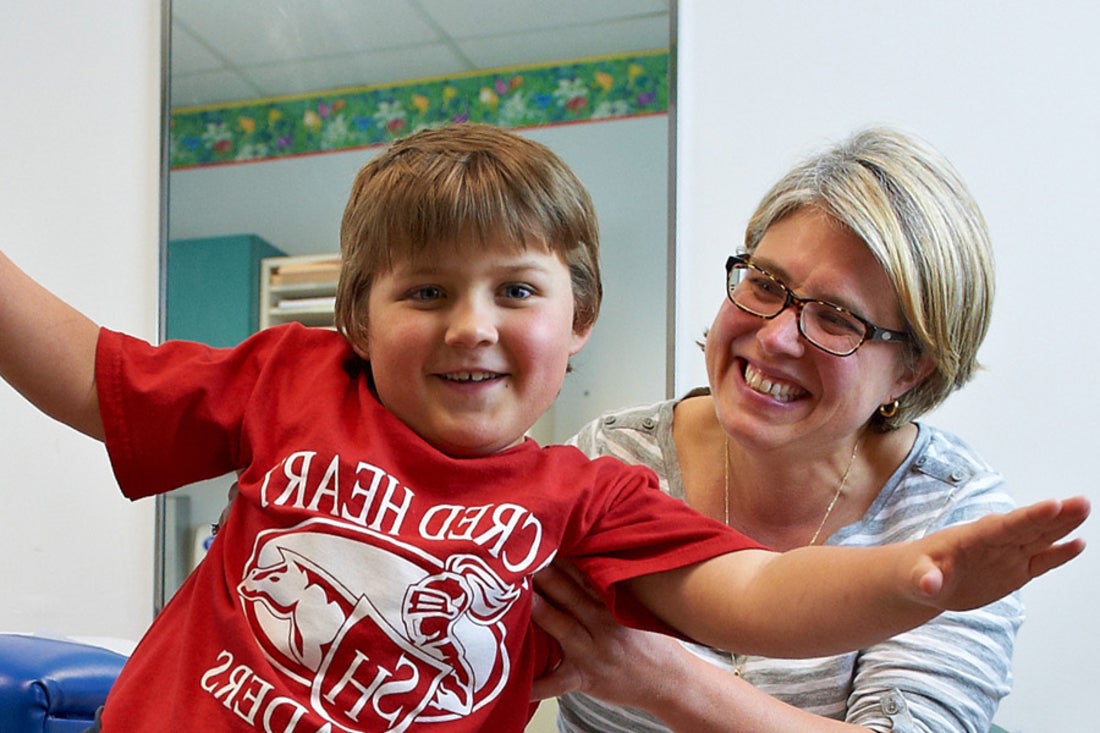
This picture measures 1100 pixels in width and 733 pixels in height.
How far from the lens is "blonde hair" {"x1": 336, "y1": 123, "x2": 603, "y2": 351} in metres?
0.92

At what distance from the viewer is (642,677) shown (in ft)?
3.52

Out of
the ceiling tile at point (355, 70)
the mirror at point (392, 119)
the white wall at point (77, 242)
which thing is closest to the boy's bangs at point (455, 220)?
the mirror at point (392, 119)

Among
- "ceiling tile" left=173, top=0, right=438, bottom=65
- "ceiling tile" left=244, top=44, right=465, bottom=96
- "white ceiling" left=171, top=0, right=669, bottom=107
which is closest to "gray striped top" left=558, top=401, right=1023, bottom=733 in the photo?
"white ceiling" left=171, top=0, right=669, bottom=107

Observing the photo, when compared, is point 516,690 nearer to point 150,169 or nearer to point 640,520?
point 640,520

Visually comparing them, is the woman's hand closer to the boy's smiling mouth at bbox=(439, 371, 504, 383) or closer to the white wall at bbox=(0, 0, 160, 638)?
the boy's smiling mouth at bbox=(439, 371, 504, 383)

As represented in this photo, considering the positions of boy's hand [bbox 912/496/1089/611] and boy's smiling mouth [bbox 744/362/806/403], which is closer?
boy's hand [bbox 912/496/1089/611]

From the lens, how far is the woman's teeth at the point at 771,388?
4.32 feet

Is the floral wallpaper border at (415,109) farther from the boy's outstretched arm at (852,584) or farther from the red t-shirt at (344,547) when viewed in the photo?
the boy's outstretched arm at (852,584)

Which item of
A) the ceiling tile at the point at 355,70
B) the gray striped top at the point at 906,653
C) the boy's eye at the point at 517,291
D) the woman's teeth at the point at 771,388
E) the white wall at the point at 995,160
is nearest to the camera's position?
the boy's eye at the point at 517,291

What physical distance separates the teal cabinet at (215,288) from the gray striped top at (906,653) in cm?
148

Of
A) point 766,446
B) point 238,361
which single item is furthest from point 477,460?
point 766,446

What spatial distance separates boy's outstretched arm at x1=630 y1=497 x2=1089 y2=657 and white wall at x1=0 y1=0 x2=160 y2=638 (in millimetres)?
2317

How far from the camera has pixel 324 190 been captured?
267cm

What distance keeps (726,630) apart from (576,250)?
0.39 meters
